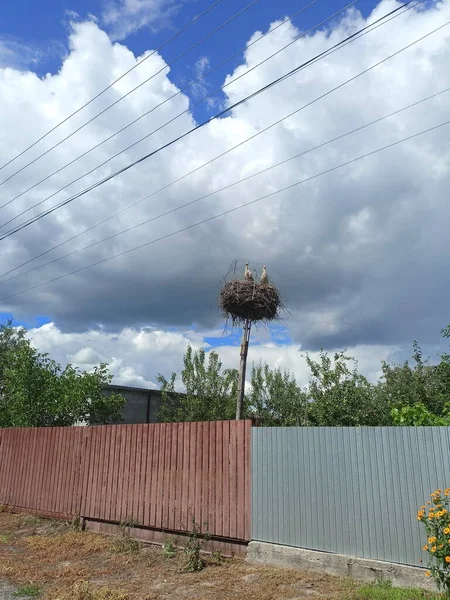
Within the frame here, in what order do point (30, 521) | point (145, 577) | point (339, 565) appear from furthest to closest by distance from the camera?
point (30, 521) → point (145, 577) → point (339, 565)

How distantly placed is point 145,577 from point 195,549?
0.89 metres

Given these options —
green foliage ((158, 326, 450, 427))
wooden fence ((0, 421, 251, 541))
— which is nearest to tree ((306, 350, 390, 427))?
green foliage ((158, 326, 450, 427))

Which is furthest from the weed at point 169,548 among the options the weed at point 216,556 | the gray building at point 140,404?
the gray building at point 140,404

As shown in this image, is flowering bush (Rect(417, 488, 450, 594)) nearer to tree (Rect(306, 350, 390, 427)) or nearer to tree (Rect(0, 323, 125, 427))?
tree (Rect(306, 350, 390, 427))

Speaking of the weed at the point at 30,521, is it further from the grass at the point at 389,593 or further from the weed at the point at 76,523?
the grass at the point at 389,593

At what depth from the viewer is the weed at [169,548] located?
8.41 metres

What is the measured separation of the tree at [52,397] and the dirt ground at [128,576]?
6.64 m

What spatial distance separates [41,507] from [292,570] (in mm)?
7389

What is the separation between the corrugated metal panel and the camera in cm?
625

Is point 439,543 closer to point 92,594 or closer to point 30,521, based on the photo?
point 92,594

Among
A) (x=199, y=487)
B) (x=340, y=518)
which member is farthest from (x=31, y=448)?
(x=340, y=518)

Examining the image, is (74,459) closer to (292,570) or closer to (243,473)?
(243,473)

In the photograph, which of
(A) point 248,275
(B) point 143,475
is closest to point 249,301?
(A) point 248,275

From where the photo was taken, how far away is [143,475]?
9711 millimetres
